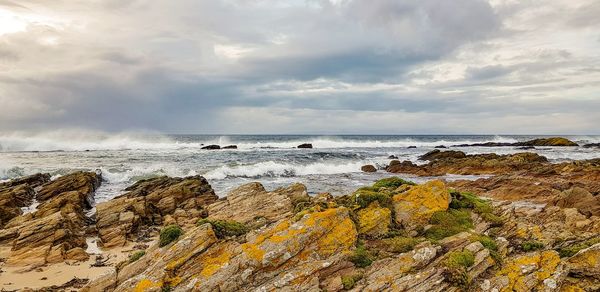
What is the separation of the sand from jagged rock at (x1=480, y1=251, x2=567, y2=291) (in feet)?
41.8

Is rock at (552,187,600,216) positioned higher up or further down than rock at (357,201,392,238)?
further down

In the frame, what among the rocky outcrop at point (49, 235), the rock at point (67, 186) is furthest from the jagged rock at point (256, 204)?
the rock at point (67, 186)

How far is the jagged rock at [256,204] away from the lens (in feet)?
52.7

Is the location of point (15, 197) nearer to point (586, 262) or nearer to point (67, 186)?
point (67, 186)

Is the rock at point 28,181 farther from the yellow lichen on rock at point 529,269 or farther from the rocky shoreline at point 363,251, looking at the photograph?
the yellow lichen on rock at point 529,269

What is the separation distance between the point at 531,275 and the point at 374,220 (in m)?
3.98

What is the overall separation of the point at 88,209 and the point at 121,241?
8.21 meters

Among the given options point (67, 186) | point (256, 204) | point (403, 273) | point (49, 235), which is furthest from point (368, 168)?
point (403, 273)

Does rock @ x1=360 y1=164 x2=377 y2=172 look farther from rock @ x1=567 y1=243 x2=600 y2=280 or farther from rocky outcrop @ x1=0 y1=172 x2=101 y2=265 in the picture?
rock @ x1=567 y1=243 x2=600 y2=280

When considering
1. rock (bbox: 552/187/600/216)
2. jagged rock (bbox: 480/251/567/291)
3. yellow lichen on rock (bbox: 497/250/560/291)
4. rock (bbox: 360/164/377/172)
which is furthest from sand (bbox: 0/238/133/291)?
rock (bbox: 360/164/377/172)

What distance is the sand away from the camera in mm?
14091

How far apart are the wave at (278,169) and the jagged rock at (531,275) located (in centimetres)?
3757

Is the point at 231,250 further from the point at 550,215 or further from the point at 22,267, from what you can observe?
the point at 550,215

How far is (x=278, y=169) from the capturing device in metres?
50.5
